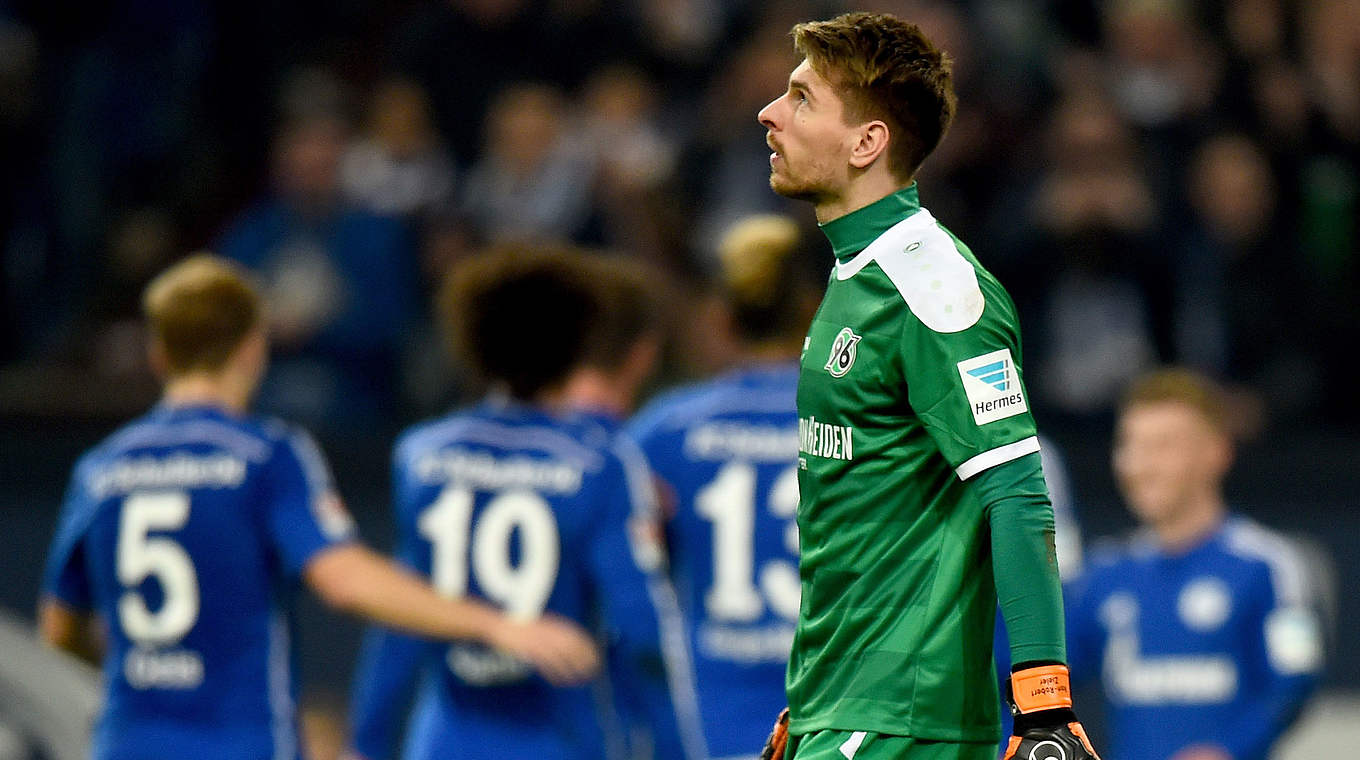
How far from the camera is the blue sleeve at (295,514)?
4.57 metres

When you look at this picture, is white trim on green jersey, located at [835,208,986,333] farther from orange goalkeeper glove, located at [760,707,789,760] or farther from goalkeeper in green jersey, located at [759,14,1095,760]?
orange goalkeeper glove, located at [760,707,789,760]

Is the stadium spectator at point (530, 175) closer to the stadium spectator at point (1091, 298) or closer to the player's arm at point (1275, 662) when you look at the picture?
the stadium spectator at point (1091, 298)

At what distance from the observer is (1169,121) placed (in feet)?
30.3

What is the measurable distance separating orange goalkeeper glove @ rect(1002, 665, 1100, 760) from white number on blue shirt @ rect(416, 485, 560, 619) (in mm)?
2180

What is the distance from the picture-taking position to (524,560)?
484cm

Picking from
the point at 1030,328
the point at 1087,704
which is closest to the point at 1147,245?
the point at 1030,328

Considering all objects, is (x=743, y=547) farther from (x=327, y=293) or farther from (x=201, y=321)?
(x=327, y=293)

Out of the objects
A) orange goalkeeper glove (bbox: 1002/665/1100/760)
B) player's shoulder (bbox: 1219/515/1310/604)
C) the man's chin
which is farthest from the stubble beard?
player's shoulder (bbox: 1219/515/1310/604)

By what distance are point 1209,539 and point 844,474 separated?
3.76 meters

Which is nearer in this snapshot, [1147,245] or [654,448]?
[654,448]

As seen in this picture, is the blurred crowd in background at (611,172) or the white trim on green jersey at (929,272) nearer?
the white trim on green jersey at (929,272)

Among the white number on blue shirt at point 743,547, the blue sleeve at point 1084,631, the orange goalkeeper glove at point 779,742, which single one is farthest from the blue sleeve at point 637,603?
the blue sleeve at point 1084,631

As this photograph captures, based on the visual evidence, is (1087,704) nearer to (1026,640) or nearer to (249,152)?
(249,152)

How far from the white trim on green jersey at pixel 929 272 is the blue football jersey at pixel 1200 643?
11.6 feet
